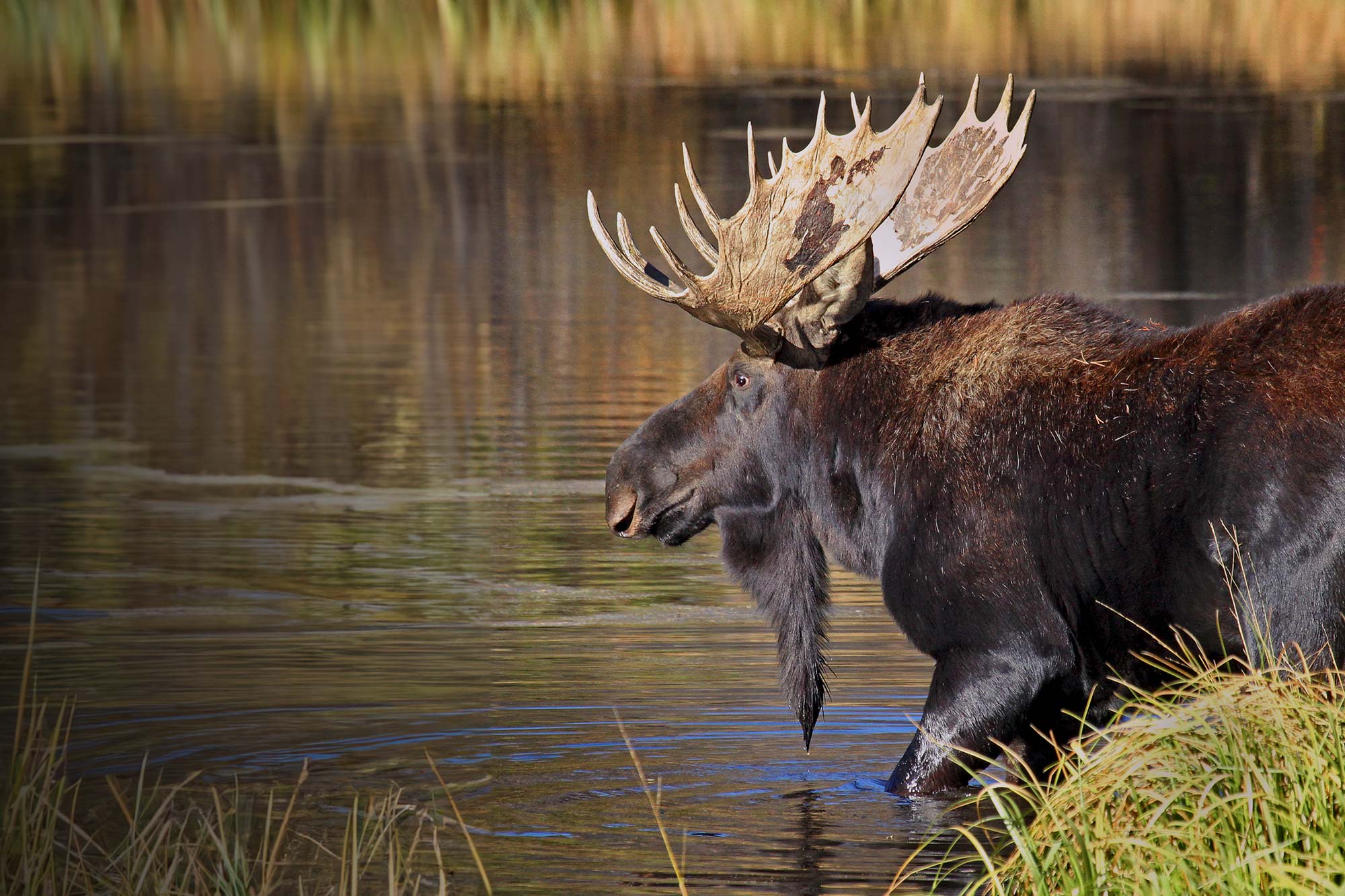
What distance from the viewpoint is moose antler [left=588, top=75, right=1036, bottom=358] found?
7.56 meters

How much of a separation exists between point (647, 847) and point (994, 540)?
1.38m

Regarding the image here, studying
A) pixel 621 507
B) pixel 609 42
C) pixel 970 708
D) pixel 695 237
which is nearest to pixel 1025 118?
pixel 695 237

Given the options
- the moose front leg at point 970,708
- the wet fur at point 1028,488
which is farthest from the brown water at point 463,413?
the wet fur at point 1028,488

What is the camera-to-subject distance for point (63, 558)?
1188 centimetres

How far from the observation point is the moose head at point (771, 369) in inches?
302

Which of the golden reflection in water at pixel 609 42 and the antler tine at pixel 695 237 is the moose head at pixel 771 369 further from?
the golden reflection in water at pixel 609 42

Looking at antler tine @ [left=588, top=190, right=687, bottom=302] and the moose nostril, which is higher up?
antler tine @ [left=588, top=190, right=687, bottom=302]

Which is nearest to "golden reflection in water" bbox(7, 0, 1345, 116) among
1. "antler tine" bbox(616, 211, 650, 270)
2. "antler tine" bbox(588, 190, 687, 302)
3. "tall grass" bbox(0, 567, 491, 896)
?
"antler tine" bbox(616, 211, 650, 270)

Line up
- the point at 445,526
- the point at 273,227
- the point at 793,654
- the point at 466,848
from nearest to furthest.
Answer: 1. the point at 466,848
2. the point at 793,654
3. the point at 445,526
4. the point at 273,227

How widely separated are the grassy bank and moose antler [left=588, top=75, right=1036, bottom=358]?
204 cm

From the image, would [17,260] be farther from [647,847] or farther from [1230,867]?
[1230,867]

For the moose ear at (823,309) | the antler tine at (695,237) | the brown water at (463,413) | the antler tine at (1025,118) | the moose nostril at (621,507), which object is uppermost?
the antler tine at (1025,118)

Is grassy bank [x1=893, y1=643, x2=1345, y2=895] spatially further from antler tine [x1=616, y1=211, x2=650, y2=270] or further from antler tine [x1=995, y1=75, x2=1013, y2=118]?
antler tine [x1=616, y1=211, x2=650, y2=270]

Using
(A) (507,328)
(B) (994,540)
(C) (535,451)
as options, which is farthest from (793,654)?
(A) (507,328)
